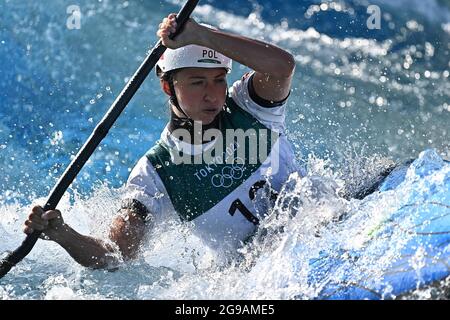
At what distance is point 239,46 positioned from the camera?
3035 millimetres

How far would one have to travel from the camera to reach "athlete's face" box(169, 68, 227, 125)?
321 centimetres

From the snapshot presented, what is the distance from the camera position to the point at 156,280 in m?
3.37

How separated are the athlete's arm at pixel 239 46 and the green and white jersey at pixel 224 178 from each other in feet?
0.86

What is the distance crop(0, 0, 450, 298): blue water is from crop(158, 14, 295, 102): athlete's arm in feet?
5.64

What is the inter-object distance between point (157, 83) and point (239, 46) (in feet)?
12.3

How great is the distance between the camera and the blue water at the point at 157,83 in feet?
18.9

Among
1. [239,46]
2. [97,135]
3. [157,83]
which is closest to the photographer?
[239,46]

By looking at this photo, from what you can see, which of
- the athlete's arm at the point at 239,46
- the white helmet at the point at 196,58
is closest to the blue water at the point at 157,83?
the white helmet at the point at 196,58

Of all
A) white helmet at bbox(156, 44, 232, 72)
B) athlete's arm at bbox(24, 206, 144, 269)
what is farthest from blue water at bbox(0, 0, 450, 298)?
white helmet at bbox(156, 44, 232, 72)

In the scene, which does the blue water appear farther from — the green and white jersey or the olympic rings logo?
the olympic rings logo

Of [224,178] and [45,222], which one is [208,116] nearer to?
[224,178]

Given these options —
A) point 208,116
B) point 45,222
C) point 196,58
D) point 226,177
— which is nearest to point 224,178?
point 226,177
